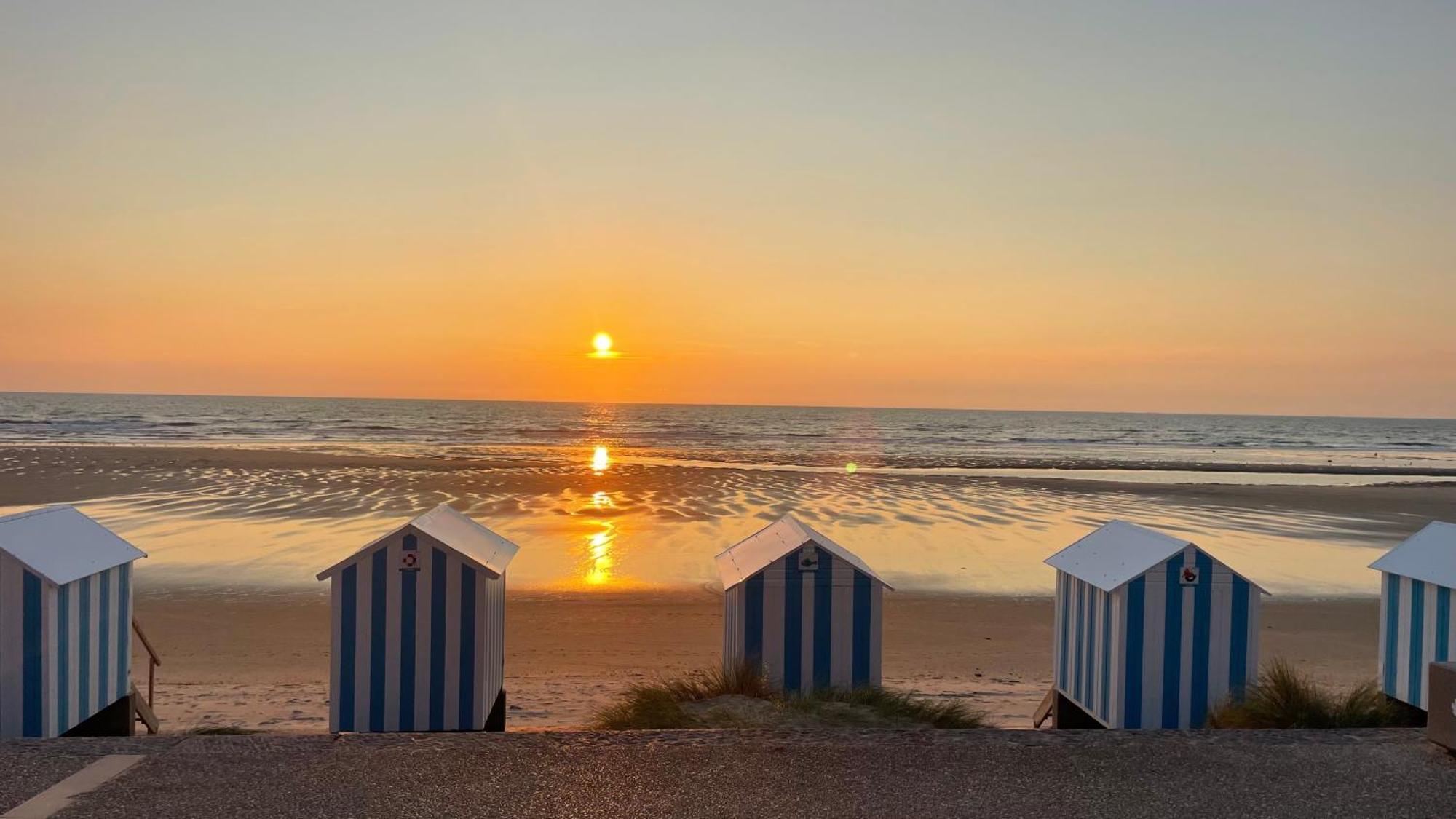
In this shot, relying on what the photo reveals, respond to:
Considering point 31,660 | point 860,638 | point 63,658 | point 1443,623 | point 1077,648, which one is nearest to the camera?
point 31,660

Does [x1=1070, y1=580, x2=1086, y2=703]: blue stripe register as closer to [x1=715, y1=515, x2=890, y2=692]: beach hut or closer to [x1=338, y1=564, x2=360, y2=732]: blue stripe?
[x1=715, y1=515, x2=890, y2=692]: beach hut

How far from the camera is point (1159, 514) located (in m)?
24.2

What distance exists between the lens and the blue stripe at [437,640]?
6.55 m

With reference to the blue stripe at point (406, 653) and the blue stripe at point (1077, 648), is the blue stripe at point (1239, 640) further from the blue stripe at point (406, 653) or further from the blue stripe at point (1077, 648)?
the blue stripe at point (406, 653)

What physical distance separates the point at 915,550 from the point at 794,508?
6035mm

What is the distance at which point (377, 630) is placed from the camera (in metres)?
6.55

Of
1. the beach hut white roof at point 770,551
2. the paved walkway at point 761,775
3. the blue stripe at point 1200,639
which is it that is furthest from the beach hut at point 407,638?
the blue stripe at point 1200,639

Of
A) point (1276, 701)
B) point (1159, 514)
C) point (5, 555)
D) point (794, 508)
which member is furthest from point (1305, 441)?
point (5, 555)

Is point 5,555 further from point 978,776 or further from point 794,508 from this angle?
point 794,508

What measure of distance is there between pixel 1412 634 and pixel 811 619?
4272 millimetres

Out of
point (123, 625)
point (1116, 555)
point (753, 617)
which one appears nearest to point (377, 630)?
point (123, 625)

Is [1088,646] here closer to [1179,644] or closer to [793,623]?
[1179,644]

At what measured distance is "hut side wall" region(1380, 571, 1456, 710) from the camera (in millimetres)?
6629

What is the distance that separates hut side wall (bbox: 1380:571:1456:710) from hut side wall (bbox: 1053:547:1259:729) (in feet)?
3.87
